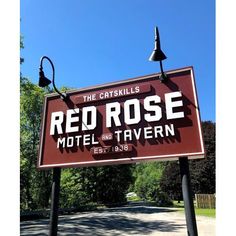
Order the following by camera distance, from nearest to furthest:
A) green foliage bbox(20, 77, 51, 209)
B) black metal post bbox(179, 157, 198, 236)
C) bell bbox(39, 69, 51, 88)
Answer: black metal post bbox(179, 157, 198, 236) → bell bbox(39, 69, 51, 88) → green foliage bbox(20, 77, 51, 209)

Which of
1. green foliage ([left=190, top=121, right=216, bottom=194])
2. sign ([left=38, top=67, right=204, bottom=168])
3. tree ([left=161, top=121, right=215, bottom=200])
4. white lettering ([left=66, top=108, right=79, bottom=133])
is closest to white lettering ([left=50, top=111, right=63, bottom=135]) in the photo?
sign ([left=38, top=67, right=204, bottom=168])

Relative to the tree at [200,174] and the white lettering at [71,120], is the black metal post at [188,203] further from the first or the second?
the tree at [200,174]

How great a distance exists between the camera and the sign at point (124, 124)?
468 centimetres

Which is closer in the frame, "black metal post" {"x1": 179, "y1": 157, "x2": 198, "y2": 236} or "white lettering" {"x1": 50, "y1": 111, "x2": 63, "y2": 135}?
"black metal post" {"x1": 179, "y1": 157, "x2": 198, "y2": 236}

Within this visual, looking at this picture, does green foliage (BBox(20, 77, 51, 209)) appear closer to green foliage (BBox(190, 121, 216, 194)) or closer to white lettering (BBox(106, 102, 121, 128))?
green foliage (BBox(190, 121, 216, 194))

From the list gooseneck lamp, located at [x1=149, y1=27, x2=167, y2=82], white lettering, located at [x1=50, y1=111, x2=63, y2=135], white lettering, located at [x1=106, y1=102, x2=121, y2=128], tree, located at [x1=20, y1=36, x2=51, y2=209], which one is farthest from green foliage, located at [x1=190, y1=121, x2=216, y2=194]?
gooseneck lamp, located at [x1=149, y1=27, x2=167, y2=82]

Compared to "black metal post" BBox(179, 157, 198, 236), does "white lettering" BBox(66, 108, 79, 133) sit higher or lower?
higher

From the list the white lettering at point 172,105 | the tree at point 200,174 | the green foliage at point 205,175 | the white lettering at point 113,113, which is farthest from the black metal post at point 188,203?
the green foliage at point 205,175

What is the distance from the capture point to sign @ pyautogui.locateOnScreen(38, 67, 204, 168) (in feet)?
15.4

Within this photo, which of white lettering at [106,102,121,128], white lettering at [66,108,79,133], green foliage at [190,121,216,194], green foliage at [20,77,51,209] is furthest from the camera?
green foliage at [190,121,216,194]

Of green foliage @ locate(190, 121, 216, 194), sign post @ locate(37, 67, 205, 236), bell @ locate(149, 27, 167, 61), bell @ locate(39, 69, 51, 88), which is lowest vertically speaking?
green foliage @ locate(190, 121, 216, 194)

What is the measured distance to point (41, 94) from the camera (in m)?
36.7
